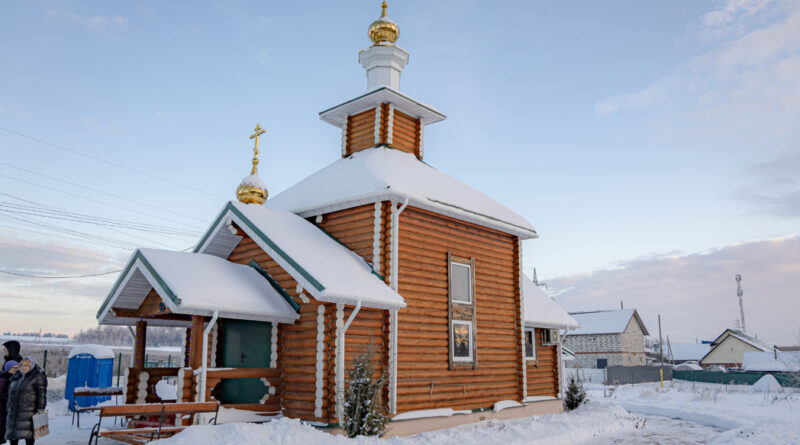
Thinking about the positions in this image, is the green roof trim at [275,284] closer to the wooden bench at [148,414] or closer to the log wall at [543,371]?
the wooden bench at [148,414]

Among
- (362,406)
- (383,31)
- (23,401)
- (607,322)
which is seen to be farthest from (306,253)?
(607,322)

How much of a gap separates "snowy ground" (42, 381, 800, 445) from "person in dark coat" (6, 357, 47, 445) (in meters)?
2.19

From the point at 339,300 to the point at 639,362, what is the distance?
50786 millimetres

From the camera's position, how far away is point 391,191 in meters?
12.7

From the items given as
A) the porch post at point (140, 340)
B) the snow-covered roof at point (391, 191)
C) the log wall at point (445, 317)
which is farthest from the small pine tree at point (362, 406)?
the porch post at point (140, 340)

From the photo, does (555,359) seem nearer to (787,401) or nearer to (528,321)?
(528,321)

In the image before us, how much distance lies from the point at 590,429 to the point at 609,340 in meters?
40.8

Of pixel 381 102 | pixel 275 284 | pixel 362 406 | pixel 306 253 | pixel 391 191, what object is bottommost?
pixel 362 406

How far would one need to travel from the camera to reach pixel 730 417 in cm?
1848

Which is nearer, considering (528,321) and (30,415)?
(30,415)

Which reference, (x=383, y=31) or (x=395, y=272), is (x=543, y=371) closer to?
(x=395, y=272)

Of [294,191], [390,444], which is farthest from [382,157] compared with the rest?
[390,444]

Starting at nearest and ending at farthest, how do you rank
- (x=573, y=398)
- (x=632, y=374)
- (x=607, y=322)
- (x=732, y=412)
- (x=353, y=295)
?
(x=353, y=295), (x=573, y=398), (x=732, y=412), (x=632, y=374), (x=607, y=322)

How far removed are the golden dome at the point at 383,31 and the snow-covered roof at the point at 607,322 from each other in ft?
136
